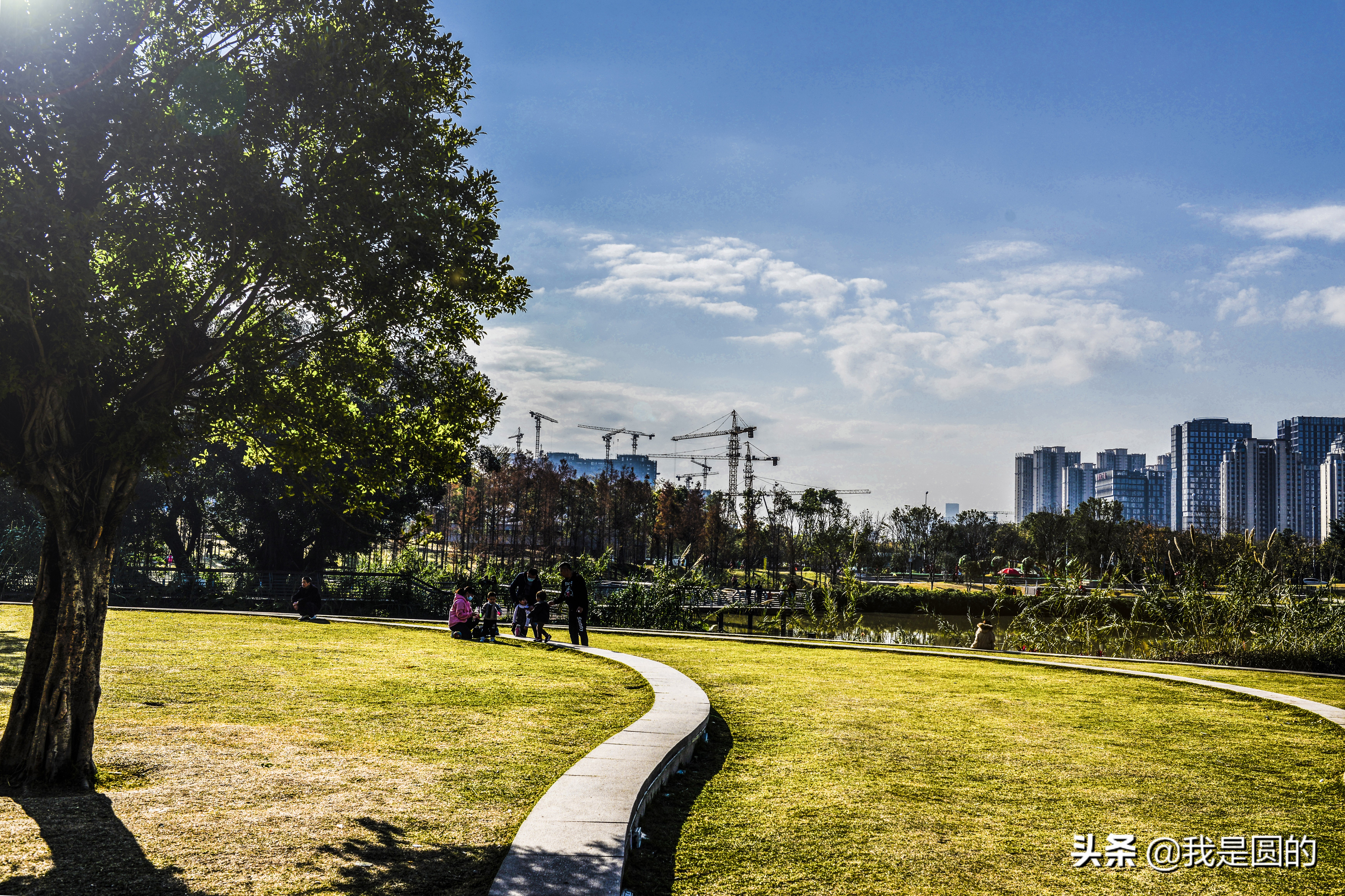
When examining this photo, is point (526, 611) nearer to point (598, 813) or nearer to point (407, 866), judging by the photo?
point (598, 813)

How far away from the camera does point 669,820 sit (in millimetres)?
5996

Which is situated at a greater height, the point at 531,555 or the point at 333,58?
the point at 333,58

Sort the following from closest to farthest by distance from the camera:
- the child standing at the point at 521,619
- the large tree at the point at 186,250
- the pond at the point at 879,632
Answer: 1. the large tree at the point at 186,250
2. the child standing at the point at 521,619
3. the pond at the point at 879,632

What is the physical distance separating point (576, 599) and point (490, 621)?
2.62 m

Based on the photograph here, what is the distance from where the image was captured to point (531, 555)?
222 feet

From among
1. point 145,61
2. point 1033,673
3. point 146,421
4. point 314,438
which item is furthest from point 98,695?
point 1033,673

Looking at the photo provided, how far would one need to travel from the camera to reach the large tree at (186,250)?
6.36 metres

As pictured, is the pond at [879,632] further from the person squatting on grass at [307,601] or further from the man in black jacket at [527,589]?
the person squatting on grass at [307,601]

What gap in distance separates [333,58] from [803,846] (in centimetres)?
728

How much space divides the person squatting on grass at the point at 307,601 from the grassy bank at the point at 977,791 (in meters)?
14.7

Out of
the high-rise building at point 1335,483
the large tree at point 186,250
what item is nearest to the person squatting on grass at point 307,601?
the large tree at point 186,250

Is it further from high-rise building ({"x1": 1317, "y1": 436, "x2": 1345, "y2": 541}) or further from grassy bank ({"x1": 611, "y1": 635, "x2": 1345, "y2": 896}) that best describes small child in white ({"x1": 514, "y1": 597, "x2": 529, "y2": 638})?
high-rise building ({"x1": 1317, "y1": 436, "x2": 1345, "y2": 541})

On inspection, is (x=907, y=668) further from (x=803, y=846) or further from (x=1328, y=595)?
(x=1328, y=595)

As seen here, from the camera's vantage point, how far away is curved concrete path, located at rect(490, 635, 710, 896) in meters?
4.40
